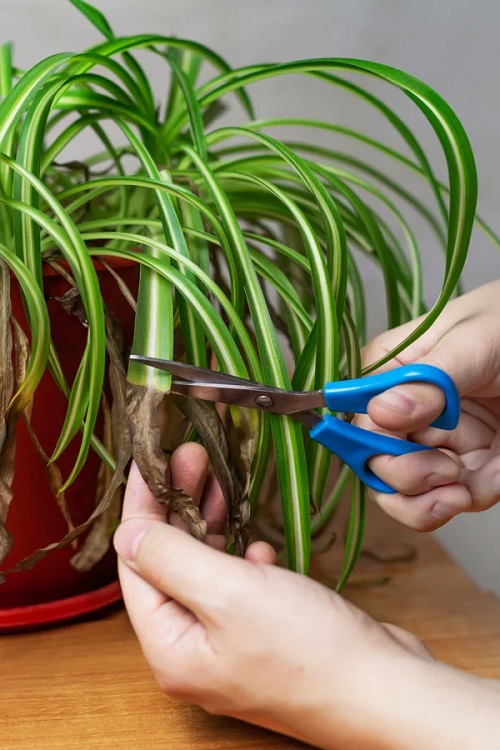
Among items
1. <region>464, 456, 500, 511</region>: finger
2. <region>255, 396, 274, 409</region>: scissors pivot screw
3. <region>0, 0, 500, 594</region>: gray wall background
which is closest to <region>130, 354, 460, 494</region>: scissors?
<region>255, 396, 274, 409</region>: scissors pivot screw

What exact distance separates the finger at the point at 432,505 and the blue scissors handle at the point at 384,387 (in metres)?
0.08

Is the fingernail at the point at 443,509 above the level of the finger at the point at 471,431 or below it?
below

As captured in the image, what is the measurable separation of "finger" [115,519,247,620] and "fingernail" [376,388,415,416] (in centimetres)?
12

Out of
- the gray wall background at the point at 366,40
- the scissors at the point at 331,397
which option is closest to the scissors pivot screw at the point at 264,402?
the scissors at the point at 331,397

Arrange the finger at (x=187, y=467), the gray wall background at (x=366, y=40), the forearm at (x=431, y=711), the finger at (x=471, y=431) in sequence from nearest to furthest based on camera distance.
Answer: the forearm at (x=431, y=711) < the finger at (x=187, y=467) < the finger at (x=471, y=431) < the gray wall background at (x=366, y=40)

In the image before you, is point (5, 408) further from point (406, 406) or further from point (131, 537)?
point (406, 406)

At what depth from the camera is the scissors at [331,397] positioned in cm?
44

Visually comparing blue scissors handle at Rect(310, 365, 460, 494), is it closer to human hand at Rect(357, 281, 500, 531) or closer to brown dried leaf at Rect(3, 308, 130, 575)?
human hand at Rect(357, 281, 500, 531)

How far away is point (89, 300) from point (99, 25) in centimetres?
29

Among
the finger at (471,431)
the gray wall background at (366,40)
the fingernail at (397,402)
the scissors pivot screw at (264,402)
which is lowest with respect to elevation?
the finger at (471,431)

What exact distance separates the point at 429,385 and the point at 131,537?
20 centimetres

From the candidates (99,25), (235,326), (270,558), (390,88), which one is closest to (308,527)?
(270,558)

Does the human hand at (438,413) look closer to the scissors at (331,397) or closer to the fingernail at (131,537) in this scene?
the scissors at (331,397)

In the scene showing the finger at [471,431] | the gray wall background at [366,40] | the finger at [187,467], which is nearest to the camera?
the finger at [187,467]
